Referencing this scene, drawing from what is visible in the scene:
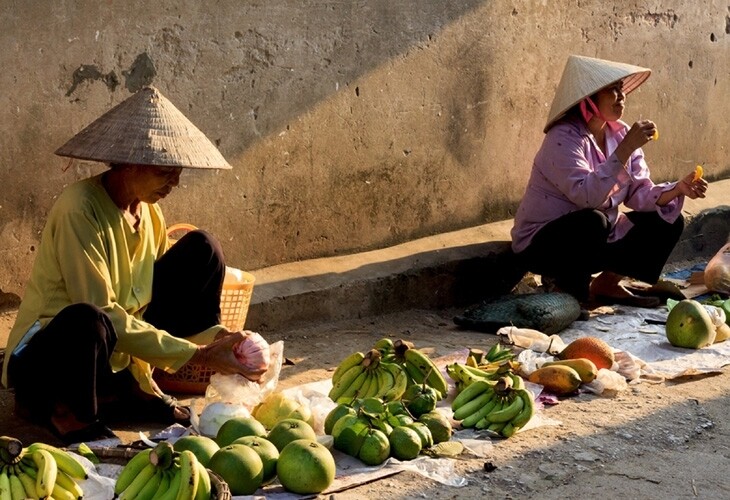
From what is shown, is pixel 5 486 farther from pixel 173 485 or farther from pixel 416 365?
pixel 416 365

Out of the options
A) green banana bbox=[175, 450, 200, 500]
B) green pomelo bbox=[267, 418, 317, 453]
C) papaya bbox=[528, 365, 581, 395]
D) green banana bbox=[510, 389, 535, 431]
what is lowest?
papaya bbox=[528, 365, 581, 395]

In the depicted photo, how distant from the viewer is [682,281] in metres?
8.10

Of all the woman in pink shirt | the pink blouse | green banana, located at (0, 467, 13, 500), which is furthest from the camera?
the woman in pink shirt

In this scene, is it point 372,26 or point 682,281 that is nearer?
point 372,26

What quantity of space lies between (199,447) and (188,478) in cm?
48

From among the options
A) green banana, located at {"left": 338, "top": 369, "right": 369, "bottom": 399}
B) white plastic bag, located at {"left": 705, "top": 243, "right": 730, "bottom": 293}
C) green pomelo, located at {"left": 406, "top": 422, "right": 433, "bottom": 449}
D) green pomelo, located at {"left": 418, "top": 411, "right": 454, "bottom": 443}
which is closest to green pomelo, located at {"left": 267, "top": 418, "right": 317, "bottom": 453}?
green pomelo, located at {"left": 406, "top": 422, "right": 433, "bottom": 449}

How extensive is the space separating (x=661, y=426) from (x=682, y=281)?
3040 millimetres

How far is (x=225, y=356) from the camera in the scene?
4.63 metres

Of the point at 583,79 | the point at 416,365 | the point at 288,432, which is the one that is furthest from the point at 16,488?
the point at 583,79

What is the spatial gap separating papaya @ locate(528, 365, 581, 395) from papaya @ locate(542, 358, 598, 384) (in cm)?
6

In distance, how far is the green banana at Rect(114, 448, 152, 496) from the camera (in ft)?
12.6

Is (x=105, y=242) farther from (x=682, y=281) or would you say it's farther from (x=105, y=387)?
(x=682, y=281)

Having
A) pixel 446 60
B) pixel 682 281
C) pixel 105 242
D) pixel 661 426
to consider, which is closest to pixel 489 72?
pixel 446 60

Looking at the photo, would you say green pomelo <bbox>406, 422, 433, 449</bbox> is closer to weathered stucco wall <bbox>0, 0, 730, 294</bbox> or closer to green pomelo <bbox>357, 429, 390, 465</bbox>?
green pomelo <bbox>357, 429, 390, 465</bbox>
